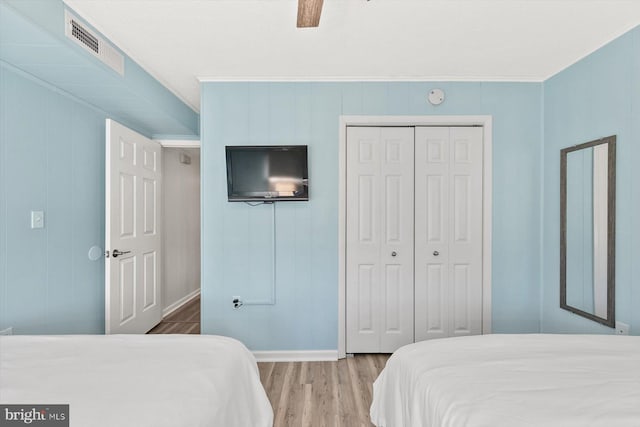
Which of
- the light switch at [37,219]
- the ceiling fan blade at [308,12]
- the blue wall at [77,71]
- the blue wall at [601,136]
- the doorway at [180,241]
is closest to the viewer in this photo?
the ceiling fan blade at [308,12]

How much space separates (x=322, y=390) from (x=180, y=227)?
328cm

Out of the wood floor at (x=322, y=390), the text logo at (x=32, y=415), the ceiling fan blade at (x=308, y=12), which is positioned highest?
the ceiling fan blade at (x=308, y=12)

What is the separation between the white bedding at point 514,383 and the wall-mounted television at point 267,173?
1.60 metres

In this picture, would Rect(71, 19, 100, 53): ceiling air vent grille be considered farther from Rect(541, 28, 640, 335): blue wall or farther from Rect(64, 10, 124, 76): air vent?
Rect(541, 28, 640, 335): blue wall

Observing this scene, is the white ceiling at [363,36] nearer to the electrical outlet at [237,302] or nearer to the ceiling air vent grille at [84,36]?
the ceiling air vent grille at [84,36]

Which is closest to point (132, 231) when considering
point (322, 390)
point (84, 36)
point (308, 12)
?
point (84, 36)

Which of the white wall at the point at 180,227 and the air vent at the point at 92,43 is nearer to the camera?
the air vent at the point at 92,43

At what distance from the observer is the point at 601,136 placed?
7.48 ft

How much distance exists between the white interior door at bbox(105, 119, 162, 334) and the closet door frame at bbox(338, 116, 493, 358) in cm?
192

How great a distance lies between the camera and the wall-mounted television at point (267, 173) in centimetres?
276

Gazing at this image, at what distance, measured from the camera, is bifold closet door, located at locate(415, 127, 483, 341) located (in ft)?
9.55

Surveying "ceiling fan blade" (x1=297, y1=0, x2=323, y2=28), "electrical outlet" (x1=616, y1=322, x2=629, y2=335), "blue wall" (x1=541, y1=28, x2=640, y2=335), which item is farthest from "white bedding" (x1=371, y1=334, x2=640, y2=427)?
"ceiling fan blade" (x1=297, y1=0, x2=323, y2=28)

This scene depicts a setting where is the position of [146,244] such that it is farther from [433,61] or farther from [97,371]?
[433,61]

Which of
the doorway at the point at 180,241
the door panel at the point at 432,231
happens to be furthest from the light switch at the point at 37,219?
the door panel at the point at 432,231
